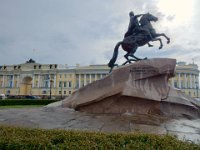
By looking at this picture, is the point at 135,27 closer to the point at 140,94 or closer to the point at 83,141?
the point at 140,94

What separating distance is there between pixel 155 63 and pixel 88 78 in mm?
73141

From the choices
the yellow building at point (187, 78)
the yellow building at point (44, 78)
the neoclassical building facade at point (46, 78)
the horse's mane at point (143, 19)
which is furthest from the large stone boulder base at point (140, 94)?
the yellow building at point (44, 78)

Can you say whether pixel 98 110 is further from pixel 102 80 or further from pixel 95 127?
pixel 95 127

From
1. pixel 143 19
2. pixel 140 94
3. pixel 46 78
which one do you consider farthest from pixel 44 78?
pixel 140 94

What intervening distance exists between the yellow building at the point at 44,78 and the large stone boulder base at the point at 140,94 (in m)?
70.1

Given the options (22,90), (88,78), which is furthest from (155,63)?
(22,90)

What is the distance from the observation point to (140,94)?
911 centimetres

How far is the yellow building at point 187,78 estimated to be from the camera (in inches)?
2926

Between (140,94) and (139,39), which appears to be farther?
(139,39)

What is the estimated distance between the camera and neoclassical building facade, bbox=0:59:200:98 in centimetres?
8160

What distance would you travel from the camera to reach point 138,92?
30.1 ft

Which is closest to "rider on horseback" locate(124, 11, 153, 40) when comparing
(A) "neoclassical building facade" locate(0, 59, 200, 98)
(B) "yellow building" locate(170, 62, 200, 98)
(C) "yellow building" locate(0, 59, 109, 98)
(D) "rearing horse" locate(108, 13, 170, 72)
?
(D) "rearing horse" locate(108, 13, 170, 72)

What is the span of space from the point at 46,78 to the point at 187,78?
160 feet

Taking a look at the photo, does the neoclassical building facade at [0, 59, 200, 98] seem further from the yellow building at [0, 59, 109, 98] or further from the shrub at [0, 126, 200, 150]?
the shrub at [0, 126, 200, 150]
